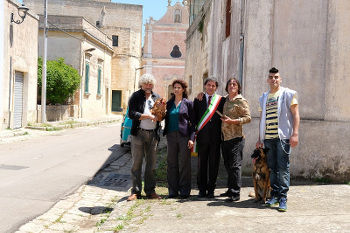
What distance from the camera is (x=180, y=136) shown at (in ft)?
19.1

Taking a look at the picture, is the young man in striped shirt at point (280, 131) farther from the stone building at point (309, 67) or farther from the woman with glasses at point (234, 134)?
the stone building at point (309, 67)

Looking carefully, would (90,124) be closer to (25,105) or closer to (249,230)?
(25,105)

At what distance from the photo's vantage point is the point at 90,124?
2419 cm

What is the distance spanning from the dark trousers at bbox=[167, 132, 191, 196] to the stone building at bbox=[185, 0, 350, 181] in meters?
1.96

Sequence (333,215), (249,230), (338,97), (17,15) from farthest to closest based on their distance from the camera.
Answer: (17,15)
(338,97)
(333,215)
(249,230)

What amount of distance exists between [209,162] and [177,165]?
477 millimetres

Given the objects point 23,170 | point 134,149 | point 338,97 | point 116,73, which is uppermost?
point 116,73

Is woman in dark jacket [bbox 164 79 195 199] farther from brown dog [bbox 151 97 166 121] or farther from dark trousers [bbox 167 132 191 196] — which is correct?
brown dog [bbox 151 97 166 121]

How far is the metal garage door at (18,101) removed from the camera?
1773 centimetres

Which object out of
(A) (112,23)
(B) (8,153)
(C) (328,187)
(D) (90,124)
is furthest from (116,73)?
(C) (328,187)

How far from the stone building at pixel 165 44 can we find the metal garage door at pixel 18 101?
29407mm

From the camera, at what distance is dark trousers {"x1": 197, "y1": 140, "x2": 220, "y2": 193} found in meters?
5.86

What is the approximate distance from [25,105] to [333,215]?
16.6m

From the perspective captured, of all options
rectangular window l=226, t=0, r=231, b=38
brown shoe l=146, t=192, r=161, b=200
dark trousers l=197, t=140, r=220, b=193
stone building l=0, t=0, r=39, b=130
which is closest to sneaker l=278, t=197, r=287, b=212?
dark trousers l=197, t=140, r=220, b=193
